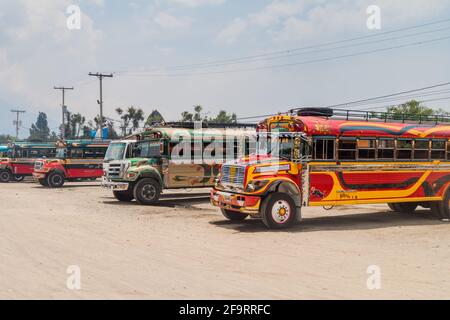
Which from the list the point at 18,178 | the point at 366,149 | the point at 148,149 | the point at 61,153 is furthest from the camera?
the point at 18,178

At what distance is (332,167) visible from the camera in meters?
13.1

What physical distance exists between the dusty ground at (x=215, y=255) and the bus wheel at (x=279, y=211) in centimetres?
43

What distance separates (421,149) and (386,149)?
149cm

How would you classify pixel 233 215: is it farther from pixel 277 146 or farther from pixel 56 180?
pixel 56 180

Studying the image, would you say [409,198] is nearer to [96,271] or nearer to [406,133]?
[406,133]

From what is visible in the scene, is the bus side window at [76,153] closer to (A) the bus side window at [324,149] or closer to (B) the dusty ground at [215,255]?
(B) the dusty ground at [215,255]

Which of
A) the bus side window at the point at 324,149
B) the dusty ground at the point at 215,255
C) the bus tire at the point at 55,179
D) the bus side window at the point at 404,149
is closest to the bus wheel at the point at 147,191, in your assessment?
the dusty ground at the point at 215,255

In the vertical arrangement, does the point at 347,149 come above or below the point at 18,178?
above

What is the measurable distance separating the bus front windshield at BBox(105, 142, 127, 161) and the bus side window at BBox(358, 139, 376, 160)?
998cm

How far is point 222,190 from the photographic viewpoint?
13188mm

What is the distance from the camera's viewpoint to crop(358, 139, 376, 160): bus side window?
13547 millimetres

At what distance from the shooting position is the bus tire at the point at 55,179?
28031 mm

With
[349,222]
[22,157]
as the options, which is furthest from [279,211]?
[22,157]

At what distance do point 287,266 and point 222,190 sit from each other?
5.19 meters
